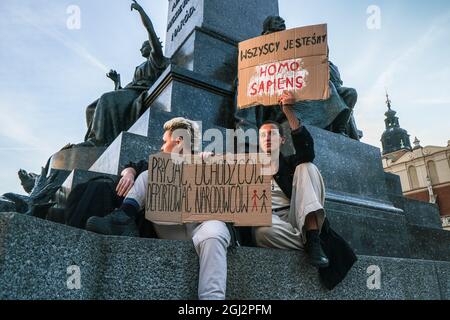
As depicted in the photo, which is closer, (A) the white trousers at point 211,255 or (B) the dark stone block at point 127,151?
(A) the white trousers at point 211,255

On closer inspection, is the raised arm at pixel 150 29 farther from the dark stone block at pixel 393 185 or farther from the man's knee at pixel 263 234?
the man's knee at pixel 263 234

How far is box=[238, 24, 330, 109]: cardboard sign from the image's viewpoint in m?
3.06

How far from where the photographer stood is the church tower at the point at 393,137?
6838cm

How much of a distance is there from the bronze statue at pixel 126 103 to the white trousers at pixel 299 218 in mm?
3398

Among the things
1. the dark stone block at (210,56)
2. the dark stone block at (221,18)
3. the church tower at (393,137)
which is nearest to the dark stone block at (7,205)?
the dark stone block at (210,56)

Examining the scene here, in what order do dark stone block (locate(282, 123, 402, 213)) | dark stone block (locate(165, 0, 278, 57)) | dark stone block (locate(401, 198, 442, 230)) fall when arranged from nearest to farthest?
dark stone block (locate(282, 123, 402, 213)) → dark stone block (locate(401, 198, 442, 230)) → dark stone block (locate(165, 0, 278, 57))

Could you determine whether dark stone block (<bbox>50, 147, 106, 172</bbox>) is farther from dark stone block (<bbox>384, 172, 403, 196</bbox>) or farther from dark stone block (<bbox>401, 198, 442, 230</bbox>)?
dark stone block (<bbox>401, 198, 442, 230</bbox>)

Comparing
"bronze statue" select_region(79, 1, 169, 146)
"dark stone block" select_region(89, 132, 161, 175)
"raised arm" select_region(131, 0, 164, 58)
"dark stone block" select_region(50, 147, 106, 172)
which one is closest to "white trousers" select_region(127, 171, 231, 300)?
"dark stone block" select_region(89, 132, 161, 175)

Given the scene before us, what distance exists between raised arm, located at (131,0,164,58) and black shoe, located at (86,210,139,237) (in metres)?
3.84

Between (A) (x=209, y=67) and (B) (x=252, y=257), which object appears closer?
(B) (x=252, y=257)
